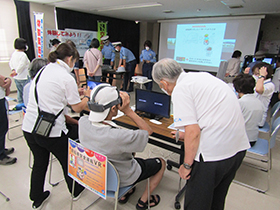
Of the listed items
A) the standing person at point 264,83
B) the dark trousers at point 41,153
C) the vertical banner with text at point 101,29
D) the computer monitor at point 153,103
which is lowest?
the dark trousers at point 41,153

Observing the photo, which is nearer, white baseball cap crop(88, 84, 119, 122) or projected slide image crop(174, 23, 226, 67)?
white baseball cap crop(88, 84, 119, 122)

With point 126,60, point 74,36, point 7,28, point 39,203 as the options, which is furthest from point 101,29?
point 39,203

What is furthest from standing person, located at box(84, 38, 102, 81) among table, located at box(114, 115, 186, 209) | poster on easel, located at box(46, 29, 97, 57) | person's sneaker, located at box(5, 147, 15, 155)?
table, located at box(114, 115, 186, 209)

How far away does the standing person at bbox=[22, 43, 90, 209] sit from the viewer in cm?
139

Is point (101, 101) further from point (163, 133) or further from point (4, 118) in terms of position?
point (4, 118)

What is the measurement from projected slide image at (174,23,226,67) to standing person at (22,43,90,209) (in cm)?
609

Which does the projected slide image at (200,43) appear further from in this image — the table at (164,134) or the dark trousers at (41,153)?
the dark trousers at (41,153)

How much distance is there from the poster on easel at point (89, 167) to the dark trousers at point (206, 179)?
560mm

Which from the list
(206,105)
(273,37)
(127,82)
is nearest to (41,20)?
(127,82)

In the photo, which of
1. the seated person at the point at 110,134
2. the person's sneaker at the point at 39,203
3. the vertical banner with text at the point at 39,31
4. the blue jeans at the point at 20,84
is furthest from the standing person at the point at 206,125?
the vertical banner with text at the point at 39,31

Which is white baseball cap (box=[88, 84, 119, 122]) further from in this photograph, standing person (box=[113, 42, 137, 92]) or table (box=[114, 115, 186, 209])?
standing person (box=[113, 42, 137, 92])

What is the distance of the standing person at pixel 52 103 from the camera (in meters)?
1.39

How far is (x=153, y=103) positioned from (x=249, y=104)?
1.00 meters

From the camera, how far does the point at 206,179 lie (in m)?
1.08
